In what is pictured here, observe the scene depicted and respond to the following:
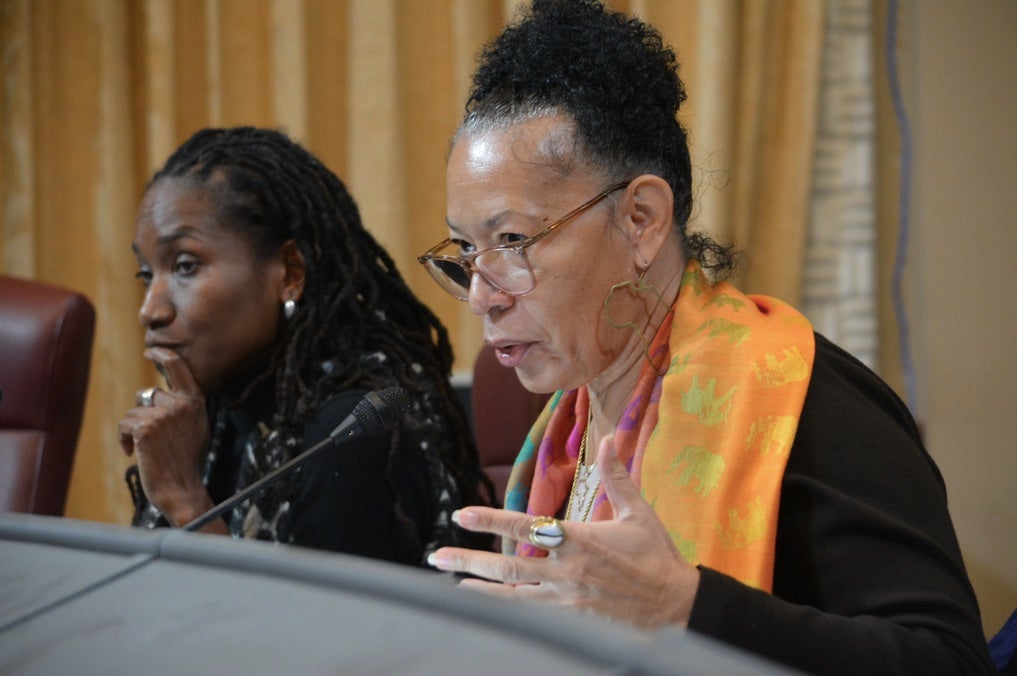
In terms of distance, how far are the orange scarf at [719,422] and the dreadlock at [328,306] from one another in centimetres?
55

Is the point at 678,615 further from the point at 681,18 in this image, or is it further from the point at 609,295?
the point at 681,18

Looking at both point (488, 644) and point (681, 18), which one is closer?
point (488, 644)

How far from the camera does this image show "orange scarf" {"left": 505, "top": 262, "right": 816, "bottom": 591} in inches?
40.5

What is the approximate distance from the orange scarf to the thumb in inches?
8.3

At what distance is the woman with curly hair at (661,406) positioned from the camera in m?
0.87

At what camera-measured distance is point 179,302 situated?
5.66 ft

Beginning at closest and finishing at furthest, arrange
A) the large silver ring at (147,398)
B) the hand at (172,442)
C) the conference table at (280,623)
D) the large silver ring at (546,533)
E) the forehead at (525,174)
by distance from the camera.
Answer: the conference table at (280,623) → the large silver ring at (546,533) → the forehead at (525,174) → the hand at (172,442) → the large silver ring at (147,398)

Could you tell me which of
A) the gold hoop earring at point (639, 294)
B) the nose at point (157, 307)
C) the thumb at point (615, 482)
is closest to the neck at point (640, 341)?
the gold hoop earring at point (639, 294)

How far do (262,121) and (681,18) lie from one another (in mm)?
1092

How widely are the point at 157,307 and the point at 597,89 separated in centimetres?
88

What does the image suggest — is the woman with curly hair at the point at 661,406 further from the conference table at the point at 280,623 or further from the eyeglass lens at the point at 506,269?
the conference table at the point at 280,623

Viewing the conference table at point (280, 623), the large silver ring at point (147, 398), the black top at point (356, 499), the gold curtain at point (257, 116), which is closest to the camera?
the conference table at point (280, 623)

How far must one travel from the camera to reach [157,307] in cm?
172

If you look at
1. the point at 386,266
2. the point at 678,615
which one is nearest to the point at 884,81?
the point at 386,266
